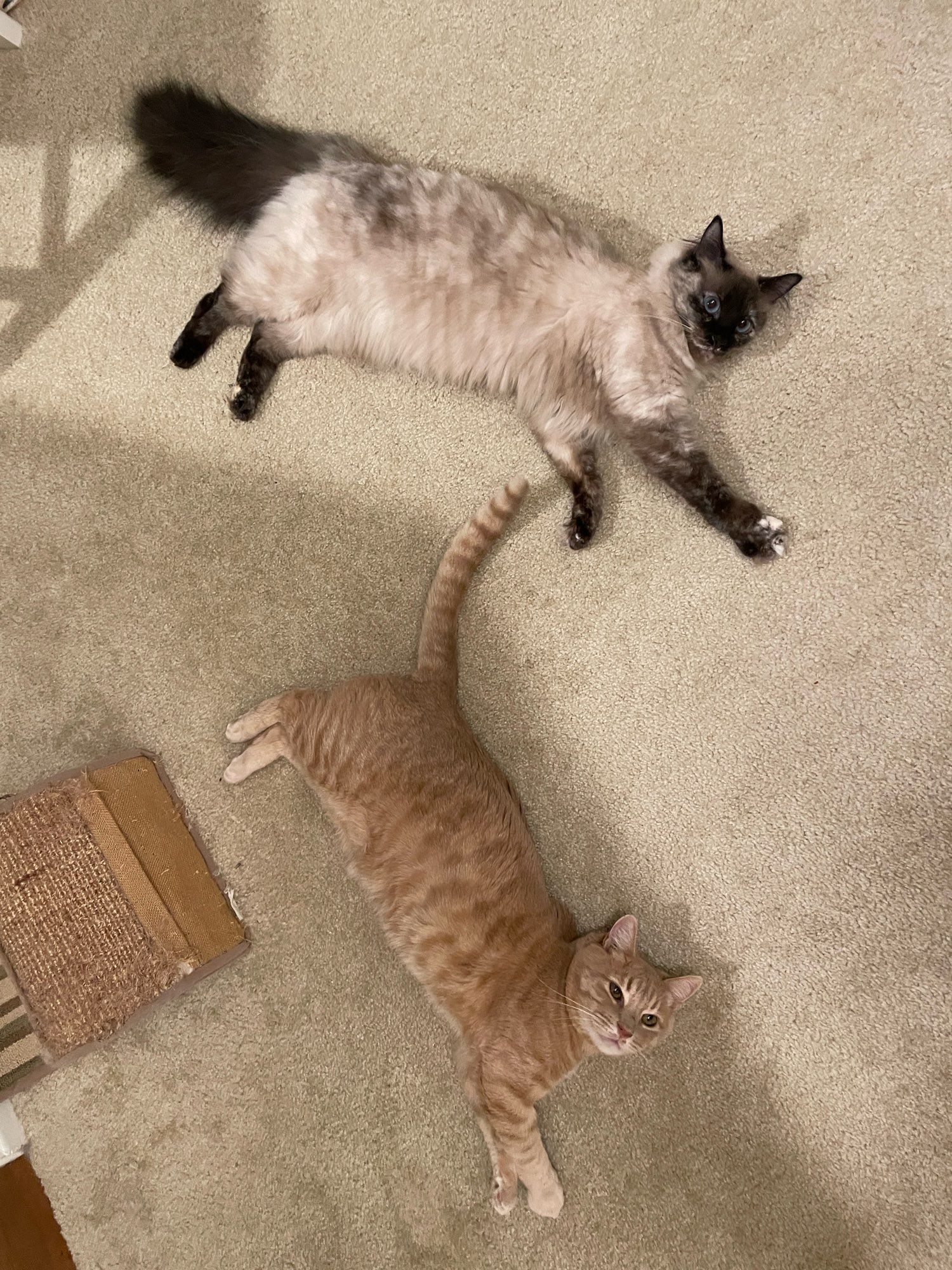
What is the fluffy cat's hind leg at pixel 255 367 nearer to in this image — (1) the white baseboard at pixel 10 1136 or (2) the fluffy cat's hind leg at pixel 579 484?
(2) the fluffy cat's hind leg at pixel 579 484

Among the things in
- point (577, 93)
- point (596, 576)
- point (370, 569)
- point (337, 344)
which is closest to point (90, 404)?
point (337, 344)

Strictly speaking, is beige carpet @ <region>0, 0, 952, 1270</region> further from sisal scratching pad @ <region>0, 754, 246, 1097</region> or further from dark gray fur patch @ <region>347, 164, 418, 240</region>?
dark gray fur patch @ <region>347, 164, 418, 240</region>

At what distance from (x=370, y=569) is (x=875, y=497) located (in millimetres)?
1137

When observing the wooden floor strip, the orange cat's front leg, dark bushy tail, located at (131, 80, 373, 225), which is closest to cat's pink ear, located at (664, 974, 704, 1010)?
the orange cat's front leg

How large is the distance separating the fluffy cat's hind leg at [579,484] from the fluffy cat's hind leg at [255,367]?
0.65 meters

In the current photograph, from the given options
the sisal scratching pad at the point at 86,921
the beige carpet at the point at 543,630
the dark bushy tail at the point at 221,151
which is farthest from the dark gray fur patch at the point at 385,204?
the sisal scratching pad at the point at 86,921

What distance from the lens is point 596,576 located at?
1555 mm

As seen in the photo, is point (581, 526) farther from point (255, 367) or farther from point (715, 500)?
point (255, 367)

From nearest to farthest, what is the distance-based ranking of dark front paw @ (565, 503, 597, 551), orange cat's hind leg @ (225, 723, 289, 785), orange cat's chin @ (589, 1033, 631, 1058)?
1. orange cat's chin @ (589, 1033, 631, 1058)
2. orange cat's hind leg @ (225, 723, 289, 785)
3. dark front paw @ (565, 503, 597, 551)

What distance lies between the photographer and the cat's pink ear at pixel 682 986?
1.28 metres

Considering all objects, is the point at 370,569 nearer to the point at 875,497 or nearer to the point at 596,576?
the point at 596,576

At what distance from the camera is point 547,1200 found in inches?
52.4

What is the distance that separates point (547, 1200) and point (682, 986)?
50 cm

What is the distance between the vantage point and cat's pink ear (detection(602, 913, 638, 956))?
4.20 feet
